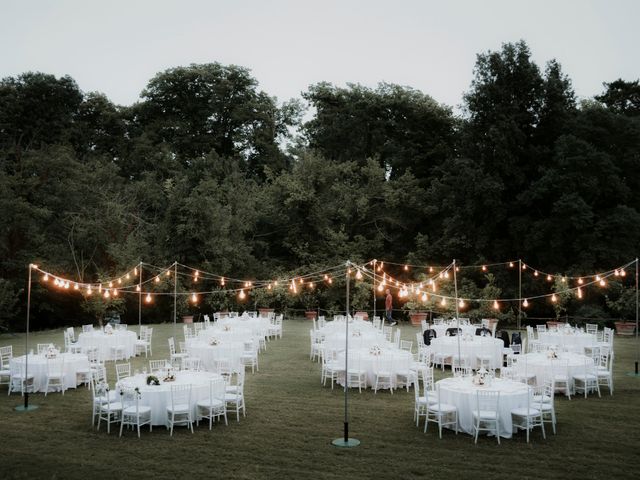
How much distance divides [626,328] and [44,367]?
20743 mm

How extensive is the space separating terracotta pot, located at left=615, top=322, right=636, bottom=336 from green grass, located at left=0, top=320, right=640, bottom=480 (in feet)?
38.9

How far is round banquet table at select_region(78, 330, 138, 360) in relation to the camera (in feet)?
57.0

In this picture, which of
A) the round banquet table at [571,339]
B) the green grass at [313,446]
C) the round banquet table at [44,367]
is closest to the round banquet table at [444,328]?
the round banquet table at [571,339]

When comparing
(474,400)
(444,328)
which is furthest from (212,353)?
(444,328)

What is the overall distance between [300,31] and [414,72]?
9.12 m

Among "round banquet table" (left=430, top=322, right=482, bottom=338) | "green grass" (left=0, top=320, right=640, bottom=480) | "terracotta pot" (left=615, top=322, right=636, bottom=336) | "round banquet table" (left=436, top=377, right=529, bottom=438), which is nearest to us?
"green grass" (left=0, top=320, right=640, bottom=480)

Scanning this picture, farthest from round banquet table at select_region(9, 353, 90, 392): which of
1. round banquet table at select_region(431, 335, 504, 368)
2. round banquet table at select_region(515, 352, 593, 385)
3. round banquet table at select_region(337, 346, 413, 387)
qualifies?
round banquet table at select_region(515, 352, 593, 385)

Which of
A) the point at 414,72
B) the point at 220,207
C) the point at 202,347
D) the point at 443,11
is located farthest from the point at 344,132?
the point at 202,347

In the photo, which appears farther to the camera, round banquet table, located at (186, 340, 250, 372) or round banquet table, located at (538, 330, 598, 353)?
round banquet table, located at (538, 330, 598, 353)

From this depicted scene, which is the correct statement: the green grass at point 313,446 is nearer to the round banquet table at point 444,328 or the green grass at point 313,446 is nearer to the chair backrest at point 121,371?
the chair backrest at point 121,371

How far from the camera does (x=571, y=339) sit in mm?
16953

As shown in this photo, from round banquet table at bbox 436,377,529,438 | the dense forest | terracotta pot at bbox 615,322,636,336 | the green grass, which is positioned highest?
the dense forest

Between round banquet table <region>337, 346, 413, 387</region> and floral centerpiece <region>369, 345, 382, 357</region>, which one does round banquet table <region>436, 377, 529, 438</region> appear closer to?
round banquet table <region>337, 346, 413, 387</region>

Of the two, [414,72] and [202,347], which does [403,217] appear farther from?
[202,347]
